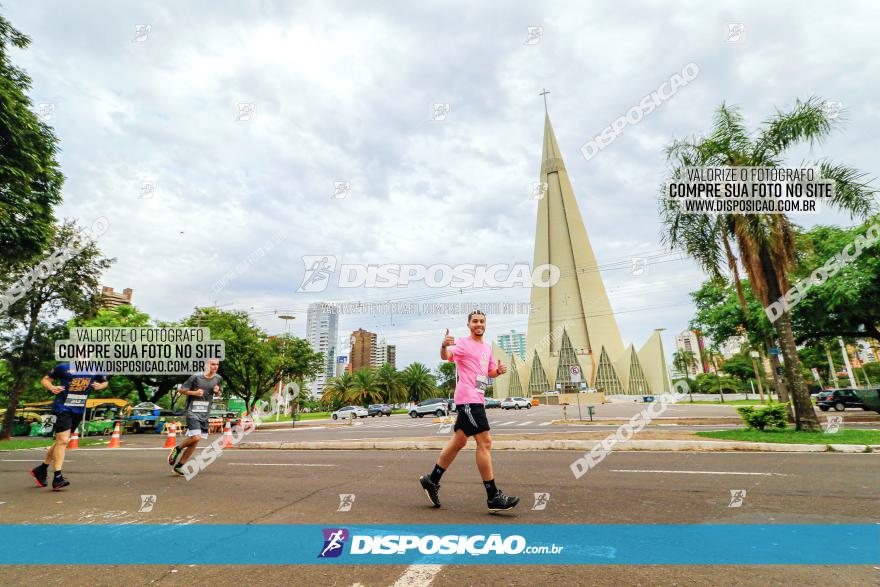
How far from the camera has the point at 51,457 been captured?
20.2ft

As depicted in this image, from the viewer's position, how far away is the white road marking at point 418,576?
8.52 feet

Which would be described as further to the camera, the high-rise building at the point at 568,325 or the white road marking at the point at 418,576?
the high-rise building at the point at 568,325

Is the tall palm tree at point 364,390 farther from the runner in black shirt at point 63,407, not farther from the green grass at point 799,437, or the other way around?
the runner in black shirt at point 63,407

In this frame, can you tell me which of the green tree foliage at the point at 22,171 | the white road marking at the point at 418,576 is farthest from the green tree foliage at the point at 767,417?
the green tree foliage at the point at 22,171

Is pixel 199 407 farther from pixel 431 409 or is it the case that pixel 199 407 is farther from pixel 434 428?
pixel 431 409

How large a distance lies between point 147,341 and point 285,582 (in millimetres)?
33051

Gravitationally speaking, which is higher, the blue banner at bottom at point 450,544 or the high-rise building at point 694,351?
the high-rise building at point 694,351

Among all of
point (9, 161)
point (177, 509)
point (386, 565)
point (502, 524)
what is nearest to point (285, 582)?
point (386, 565)

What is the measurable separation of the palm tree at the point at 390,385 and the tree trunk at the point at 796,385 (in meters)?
57.1

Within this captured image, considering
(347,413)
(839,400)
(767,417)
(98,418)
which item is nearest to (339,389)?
(347,413)

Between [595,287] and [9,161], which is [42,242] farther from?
[595,287]

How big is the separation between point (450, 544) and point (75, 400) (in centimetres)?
647

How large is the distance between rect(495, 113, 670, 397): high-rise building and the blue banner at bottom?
81.7 m

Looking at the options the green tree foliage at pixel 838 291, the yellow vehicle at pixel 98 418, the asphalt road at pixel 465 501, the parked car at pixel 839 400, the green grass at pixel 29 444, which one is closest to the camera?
the asphalt road at pixel 465 501
